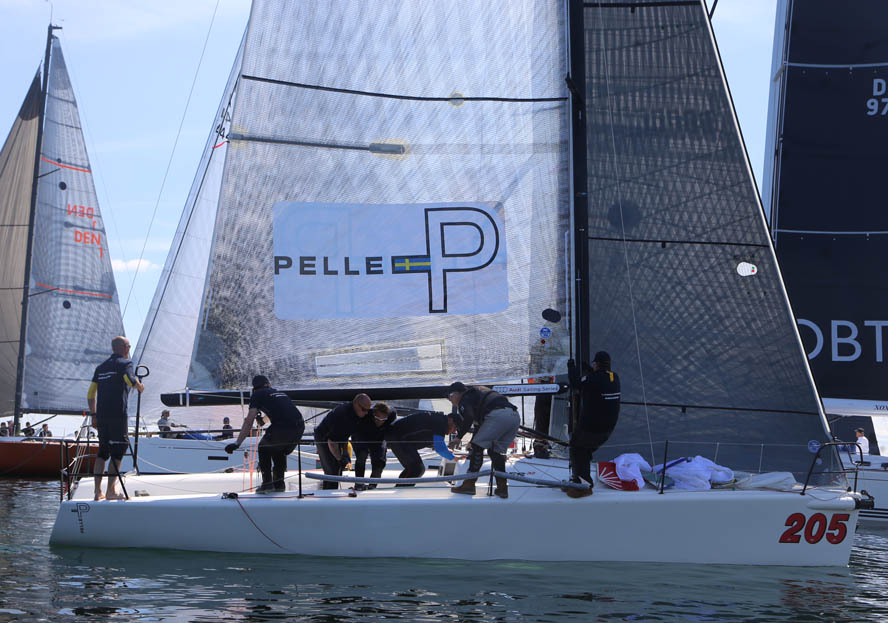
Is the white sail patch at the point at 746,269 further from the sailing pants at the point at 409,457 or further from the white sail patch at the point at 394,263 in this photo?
the sailing pants at the point at 409,457

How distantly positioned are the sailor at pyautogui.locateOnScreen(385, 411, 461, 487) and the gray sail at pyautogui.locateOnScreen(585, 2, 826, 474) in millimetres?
1671

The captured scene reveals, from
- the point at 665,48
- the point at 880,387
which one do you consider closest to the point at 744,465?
the point at 665,48

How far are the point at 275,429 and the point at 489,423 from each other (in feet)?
6.52

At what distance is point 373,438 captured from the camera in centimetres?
1010

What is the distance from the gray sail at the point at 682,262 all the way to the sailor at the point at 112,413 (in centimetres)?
461

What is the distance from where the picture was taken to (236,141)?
11102 millimetres

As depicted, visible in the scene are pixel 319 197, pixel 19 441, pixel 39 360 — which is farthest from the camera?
pixel 39 360

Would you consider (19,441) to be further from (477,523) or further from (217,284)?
(477,523)

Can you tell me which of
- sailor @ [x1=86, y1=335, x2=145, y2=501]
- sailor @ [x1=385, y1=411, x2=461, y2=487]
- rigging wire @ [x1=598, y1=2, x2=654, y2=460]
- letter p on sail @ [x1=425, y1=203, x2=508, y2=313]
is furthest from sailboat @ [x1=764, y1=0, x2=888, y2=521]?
sailor @ [x1=86, y1=335, x2=145, y2=501]

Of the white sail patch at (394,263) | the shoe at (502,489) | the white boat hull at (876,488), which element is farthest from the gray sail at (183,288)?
the white boat hull at (876,488)

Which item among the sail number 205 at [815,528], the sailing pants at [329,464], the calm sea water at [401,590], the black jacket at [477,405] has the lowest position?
the calm sea water at [401,590]

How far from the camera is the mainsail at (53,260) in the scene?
90.0ft

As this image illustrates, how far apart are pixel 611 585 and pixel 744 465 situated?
2.85 m

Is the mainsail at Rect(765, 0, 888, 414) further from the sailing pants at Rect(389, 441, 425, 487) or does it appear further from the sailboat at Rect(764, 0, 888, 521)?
the sailing pants at Rect(389, 441, 425, 487)
